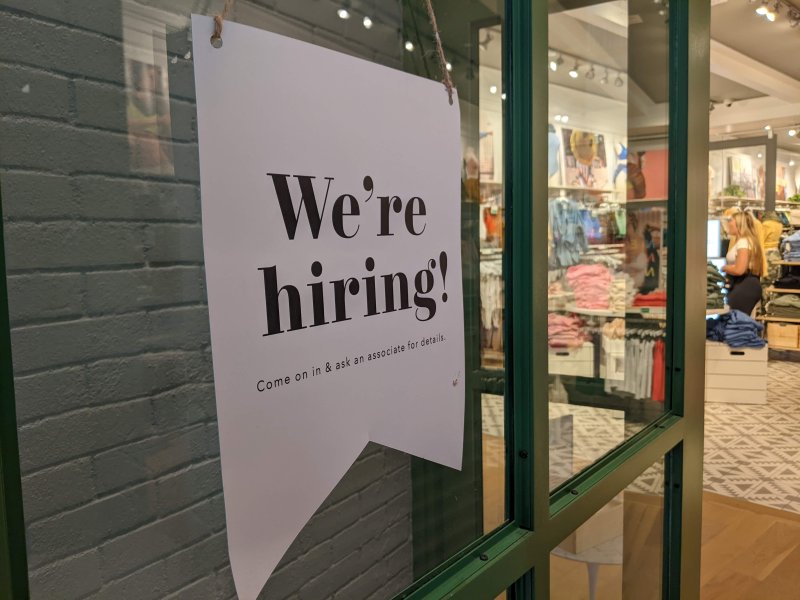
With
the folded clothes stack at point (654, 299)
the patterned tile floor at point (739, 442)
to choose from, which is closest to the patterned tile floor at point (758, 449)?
the patterned tile floor at point (739, 442)

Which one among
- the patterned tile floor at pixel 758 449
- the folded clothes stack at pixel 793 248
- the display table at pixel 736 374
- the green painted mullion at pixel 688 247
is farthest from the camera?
the folded clothes stack at pixel 793 248

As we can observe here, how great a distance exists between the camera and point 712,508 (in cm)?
362

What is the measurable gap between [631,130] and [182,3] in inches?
47.6

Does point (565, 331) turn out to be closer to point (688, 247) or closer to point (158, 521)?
point (688, 247)

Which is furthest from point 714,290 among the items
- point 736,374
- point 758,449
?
point 758,449

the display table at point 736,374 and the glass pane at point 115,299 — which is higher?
the glass pane at point 115,299

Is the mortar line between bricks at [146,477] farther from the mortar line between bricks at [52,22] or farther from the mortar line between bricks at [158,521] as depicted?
the mortar line between bricks at [52,22]

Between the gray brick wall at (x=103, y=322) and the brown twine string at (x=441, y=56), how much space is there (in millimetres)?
255

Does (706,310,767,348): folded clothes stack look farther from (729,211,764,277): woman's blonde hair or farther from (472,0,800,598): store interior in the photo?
(472,0,800,598): store interior

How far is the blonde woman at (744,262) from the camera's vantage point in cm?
730

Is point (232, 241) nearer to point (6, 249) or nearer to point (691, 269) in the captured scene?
point (6, 249)

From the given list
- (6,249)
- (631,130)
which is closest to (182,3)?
(6,249)

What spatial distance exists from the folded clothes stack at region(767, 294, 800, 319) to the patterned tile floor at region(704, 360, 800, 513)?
170 cm

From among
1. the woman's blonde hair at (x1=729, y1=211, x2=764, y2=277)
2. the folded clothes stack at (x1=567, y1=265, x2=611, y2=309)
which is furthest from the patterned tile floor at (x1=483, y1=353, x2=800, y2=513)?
the woman's blonde hair at (x1=729, y1=211, x2=764, y2=277)
